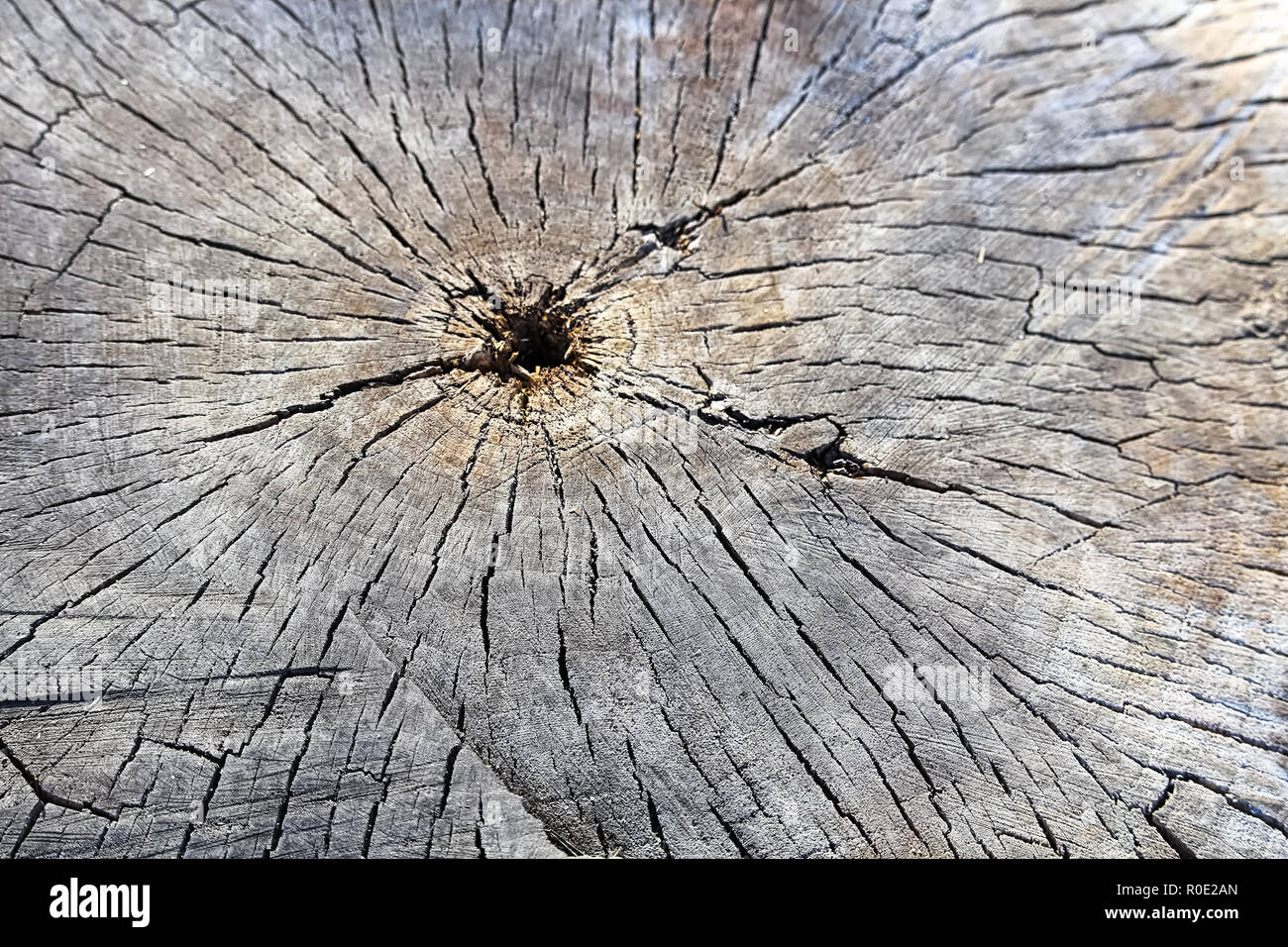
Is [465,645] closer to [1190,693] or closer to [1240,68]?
[1190,693]

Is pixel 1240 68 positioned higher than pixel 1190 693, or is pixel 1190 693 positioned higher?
pixel 1240 68

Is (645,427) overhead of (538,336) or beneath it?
beneath

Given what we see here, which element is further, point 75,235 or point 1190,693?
point 75,235

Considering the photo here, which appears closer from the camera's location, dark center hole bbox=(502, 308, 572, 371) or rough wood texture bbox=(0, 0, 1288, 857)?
rough wood texture bbox=(0, 0, 1288, 857)

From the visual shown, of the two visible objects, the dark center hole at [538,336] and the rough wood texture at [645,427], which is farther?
the dark center hole at [538,336]
